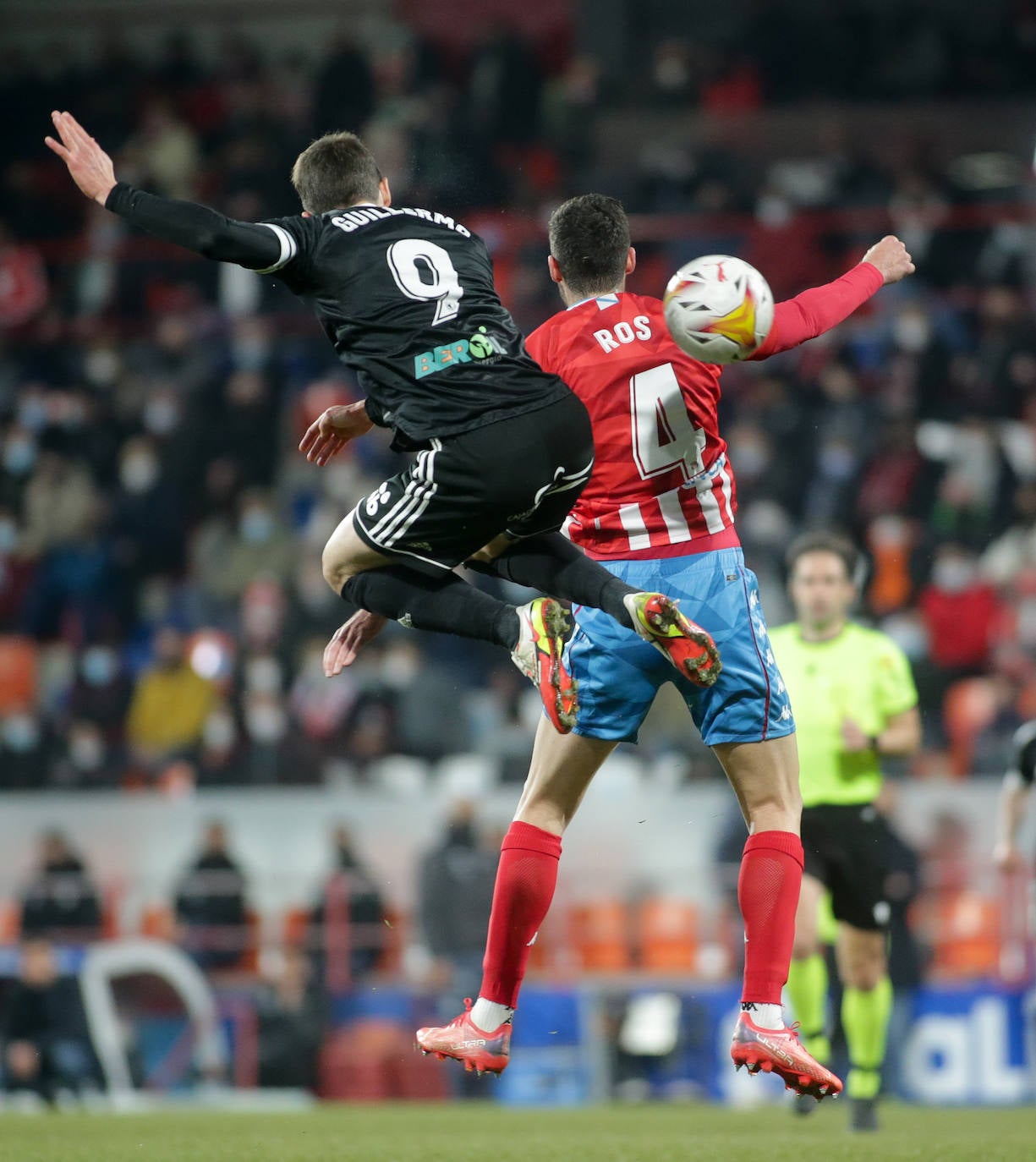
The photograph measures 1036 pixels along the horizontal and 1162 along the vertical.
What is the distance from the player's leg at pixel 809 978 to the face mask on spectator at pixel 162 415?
9571 millimetres

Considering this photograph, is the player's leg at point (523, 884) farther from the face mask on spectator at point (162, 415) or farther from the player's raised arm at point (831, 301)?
the face mask on spectator at point (162, 415)

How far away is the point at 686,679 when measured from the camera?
17.0ft

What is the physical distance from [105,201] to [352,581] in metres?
1.28

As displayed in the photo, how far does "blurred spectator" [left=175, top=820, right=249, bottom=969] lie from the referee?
16.3ft

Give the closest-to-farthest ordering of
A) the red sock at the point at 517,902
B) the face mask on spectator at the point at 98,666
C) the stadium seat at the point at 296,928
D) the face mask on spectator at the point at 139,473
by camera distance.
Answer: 1. the red sock at the point at 517,902
2. the stadium seat at the point at 296,928
3. the face mask on spectator at the point at 98,666
4. the face mask on spectator at the point at 139,473

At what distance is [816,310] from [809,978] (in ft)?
12.6

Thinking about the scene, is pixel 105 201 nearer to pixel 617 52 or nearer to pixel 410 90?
pixel 410 90

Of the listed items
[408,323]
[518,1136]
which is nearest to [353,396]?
[518,1136]

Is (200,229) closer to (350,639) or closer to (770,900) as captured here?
(350,639)

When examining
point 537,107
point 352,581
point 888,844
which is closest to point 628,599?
point 352,581

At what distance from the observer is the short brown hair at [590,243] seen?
17.7 feet

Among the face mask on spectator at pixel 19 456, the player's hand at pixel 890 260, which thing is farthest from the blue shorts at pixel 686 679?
the face mask on spectator at pixel 19 456

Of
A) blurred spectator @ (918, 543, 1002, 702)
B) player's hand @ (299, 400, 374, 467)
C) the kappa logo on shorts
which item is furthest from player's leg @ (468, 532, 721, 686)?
blurred spectator @ (918, 543, 1002, 702)

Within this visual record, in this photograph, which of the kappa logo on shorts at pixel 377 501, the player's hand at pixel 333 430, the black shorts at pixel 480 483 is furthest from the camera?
the player's hand at pixel 333 430
